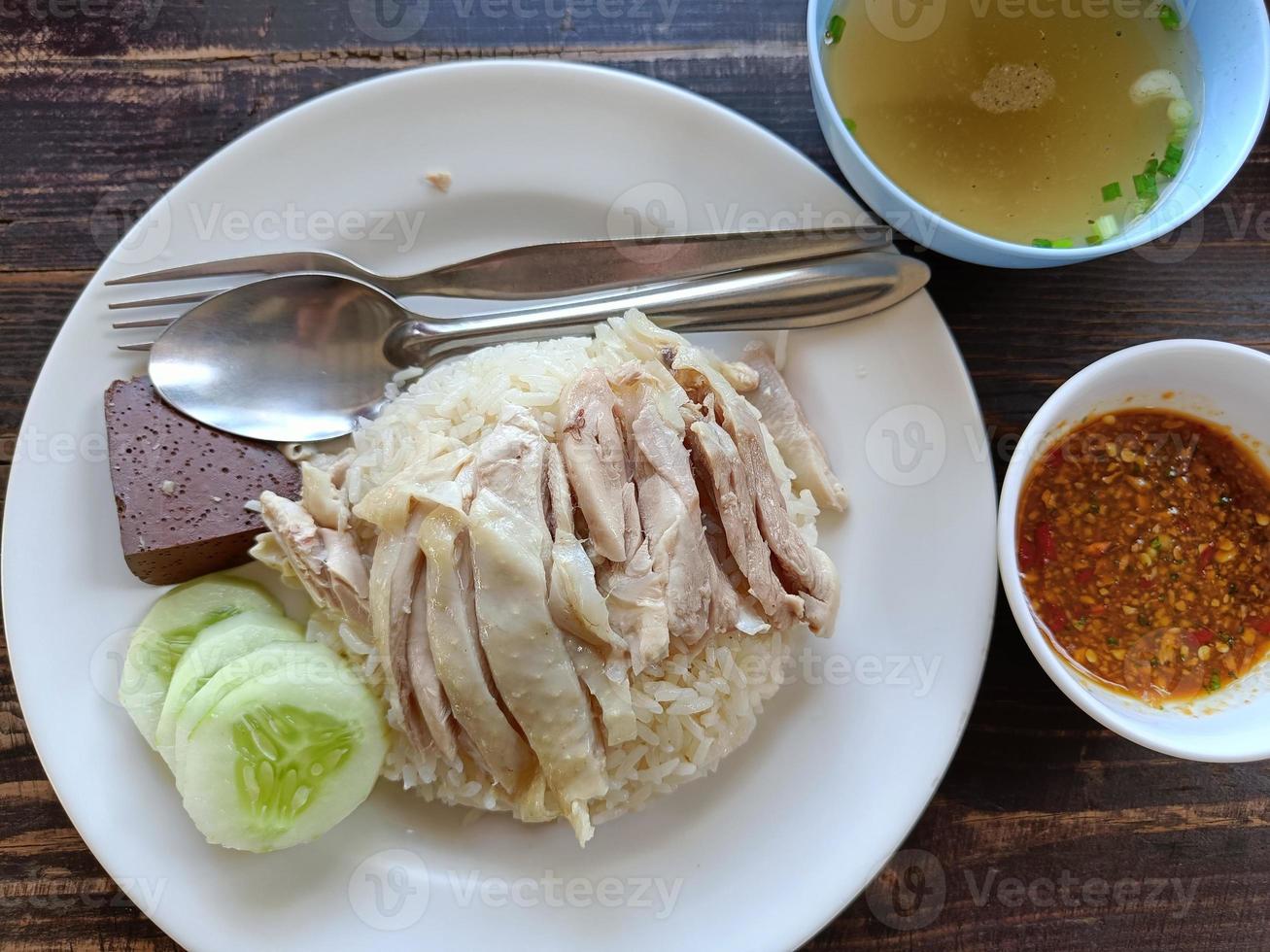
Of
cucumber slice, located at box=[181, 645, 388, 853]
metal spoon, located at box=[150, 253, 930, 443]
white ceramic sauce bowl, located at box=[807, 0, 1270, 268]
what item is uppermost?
white ceramic sauce bowl, located at box=[807, 0, 1270, 268]

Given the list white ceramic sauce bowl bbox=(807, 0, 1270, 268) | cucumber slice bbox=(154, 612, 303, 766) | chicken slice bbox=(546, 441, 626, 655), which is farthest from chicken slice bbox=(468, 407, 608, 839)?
white ceramic sauce bowl bbox=(807, 0, 1270, 268)

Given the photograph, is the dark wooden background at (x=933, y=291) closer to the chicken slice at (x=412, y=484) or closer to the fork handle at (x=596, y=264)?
the fork handle at (x=596, y=264)

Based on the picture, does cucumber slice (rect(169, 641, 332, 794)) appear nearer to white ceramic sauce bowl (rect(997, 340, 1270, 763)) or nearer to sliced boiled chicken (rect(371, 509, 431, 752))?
sliced boiled chicken (rect(371, 509, 431, 752))

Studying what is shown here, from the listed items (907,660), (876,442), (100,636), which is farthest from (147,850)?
(876,442)

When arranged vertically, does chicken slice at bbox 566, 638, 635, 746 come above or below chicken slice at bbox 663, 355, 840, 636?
below

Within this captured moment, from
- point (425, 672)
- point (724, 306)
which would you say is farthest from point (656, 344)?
point (425, 672)

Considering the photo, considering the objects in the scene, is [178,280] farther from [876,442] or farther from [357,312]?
[876,442]
